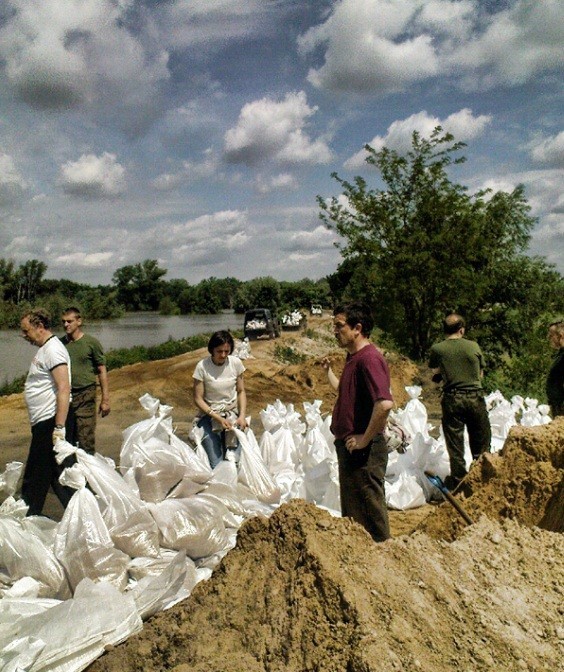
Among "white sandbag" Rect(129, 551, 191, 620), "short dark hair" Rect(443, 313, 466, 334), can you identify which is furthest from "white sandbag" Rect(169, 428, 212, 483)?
"short dark hair" Rect(443, 313, 466, 334)

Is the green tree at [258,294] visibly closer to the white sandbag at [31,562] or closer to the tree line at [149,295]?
the tree line at [149,295]

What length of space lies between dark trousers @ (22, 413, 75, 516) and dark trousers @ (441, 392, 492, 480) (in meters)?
2.89

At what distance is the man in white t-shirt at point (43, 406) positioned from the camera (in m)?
3.74

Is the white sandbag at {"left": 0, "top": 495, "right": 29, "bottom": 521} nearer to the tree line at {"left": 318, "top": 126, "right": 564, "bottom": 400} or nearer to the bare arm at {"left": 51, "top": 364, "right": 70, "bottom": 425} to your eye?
the bare arm at {"left": 51, "top": 364, "right": 70, "bottom": 425}

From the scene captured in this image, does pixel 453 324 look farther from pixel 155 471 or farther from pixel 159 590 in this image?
pixel 159 590

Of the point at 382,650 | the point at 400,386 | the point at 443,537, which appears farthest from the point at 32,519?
the point at 400,386

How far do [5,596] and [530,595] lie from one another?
2446 mm

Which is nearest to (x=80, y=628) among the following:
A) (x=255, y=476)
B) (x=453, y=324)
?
(x=255, y=476)

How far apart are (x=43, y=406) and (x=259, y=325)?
2186cm

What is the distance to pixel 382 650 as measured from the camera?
5.17 ft

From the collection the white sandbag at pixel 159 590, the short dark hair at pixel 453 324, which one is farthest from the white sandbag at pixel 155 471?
the short dark hair at pixel 453 324

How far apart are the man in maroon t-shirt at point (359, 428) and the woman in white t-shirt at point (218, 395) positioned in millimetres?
1613

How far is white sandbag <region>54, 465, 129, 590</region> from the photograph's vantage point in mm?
3010

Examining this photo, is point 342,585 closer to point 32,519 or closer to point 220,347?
point 32,519
